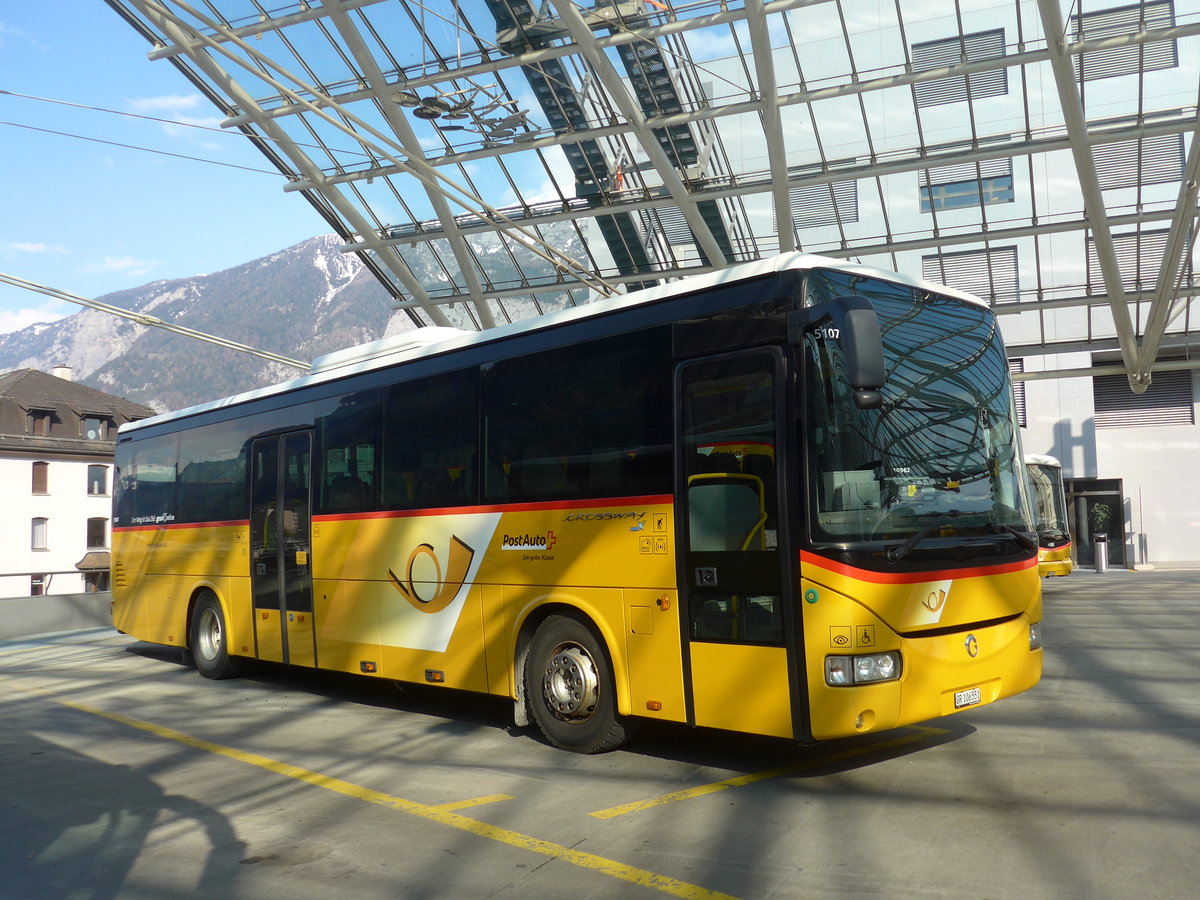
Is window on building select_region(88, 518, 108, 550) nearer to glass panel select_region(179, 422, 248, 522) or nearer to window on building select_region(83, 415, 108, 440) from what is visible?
window on building select_region(83, 415, 108, 440)

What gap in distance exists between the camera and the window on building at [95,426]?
200ft

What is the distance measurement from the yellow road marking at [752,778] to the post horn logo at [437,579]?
9.32 ft

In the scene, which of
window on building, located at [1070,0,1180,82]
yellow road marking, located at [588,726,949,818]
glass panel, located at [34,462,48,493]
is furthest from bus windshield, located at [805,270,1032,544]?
glass panel, located at [34,462,48,493]

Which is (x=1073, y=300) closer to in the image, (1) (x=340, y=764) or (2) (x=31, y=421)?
(1) (x=340, y=764)

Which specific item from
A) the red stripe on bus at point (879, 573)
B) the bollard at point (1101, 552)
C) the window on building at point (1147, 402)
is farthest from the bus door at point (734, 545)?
the window on building at point (1147, 402)

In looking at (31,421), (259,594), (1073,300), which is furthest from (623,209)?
(31,421)

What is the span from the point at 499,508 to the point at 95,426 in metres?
60.4

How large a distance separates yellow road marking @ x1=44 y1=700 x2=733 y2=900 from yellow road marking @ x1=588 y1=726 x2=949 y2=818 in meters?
0.62

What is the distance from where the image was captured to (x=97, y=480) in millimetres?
59688

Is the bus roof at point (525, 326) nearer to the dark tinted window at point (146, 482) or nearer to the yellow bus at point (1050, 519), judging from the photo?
the dark tinted window at point (146, 482)

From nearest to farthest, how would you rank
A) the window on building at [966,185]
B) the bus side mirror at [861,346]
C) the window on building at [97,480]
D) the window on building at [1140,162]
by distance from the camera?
the bus side mirror at [861,346]
the window on building at [1140,162]
the window on building at [966,185]
the window on building at [97,480]

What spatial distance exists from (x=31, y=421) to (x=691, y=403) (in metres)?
60.4

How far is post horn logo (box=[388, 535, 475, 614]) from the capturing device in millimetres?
8609

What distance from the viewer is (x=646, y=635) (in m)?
7.00
